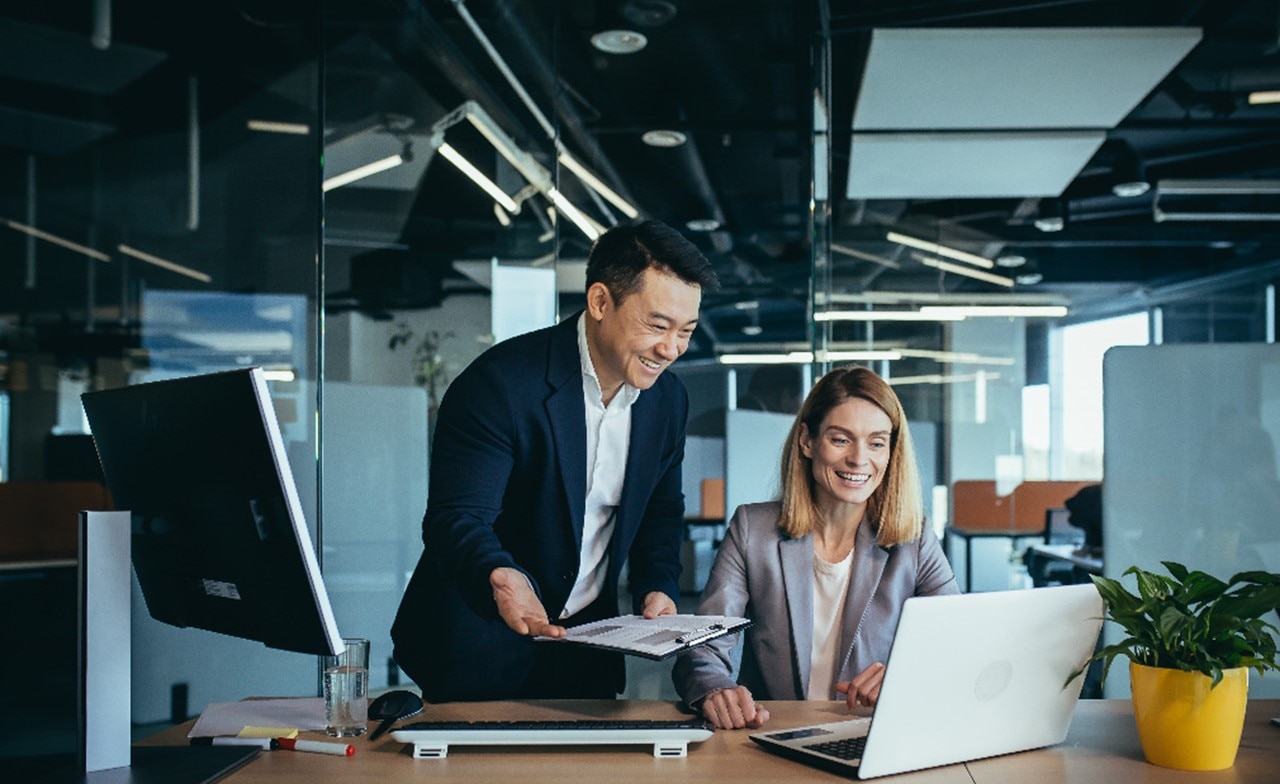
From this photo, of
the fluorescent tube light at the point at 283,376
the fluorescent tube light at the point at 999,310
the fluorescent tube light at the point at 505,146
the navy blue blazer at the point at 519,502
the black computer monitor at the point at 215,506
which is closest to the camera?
the black computer monitor at the point at 215,506

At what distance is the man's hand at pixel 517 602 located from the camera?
1.78 m

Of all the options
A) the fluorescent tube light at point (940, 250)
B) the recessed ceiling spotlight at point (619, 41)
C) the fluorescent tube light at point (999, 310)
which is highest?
the recessed ceiling spotlight at point (619, 41)

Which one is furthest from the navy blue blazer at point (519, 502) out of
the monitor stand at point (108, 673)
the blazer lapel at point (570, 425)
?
the monitor stand at point (108, 673)

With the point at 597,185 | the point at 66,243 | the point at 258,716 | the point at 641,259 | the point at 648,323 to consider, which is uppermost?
the point at 597,185

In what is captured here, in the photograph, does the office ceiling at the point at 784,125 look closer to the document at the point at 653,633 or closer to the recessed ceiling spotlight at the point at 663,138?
the recessed ceiling spotlight at the point at 663,138

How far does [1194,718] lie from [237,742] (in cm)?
137

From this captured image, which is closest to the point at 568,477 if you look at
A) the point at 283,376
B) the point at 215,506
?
the point at 215,506

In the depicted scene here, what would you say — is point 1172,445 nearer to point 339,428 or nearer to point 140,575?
point 140,575

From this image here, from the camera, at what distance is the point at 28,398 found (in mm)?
6727

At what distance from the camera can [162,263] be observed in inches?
290

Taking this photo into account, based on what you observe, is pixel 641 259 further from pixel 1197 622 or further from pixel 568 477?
pixel 1197 622

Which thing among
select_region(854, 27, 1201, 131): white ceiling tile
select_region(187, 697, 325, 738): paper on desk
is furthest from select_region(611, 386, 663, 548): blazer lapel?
select_region(854, 27, 1201, 131): white ceiling tile

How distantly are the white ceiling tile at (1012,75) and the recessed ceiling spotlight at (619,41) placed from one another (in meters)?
1.11

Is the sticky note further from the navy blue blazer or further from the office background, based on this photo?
the office background
